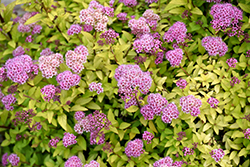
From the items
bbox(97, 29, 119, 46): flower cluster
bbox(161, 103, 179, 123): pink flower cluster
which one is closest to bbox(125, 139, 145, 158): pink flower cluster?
bbox(161, 103, 179, 123): pink flower cluster

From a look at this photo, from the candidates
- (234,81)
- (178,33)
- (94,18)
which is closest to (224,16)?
(178,33)

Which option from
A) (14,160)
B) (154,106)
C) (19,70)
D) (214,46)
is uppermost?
(214,46)

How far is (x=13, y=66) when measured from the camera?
10.3 feet

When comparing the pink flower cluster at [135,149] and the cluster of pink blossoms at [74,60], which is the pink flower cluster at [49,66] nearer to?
the cluster of pink blossoms at [74,60]

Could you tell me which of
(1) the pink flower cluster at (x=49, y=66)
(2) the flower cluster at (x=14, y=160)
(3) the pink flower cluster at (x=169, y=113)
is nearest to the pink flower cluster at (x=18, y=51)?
(1) the pink flower cluster at (x=49, y=66)

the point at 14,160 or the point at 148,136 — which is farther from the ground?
the point at 148,136

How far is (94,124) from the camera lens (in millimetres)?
2990

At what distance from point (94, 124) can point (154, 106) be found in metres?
0.87

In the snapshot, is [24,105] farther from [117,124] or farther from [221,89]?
[221,89]

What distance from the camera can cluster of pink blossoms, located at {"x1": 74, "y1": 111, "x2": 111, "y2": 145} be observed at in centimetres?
296

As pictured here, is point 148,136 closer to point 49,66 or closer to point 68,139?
point 68,139

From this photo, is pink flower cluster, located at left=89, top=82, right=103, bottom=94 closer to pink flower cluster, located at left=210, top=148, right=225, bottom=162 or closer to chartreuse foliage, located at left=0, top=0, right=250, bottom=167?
chartreuse foliage, located at left=0, top=0, right=250, bottom=167

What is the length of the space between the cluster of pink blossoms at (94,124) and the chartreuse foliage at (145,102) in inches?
5.0

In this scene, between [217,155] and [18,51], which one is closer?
[217,155]
